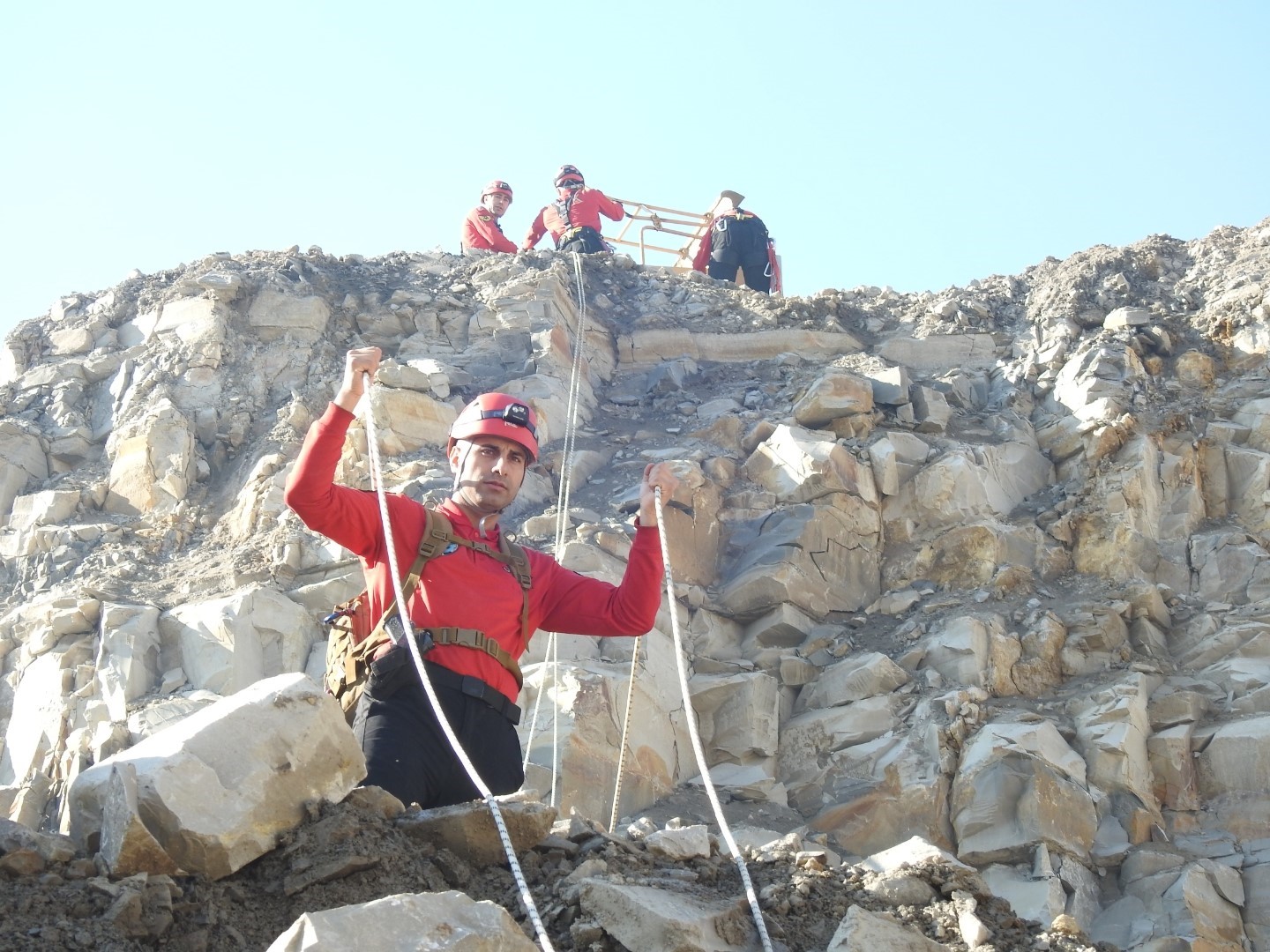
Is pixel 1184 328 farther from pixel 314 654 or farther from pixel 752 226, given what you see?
pixel 314 654

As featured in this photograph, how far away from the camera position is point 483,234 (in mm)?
16828

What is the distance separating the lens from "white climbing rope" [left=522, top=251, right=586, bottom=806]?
796 centimetres

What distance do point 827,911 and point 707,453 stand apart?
691cm

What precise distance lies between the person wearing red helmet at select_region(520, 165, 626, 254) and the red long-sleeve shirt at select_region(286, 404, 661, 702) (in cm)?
1161

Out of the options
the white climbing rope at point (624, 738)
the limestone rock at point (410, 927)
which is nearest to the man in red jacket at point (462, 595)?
the white climbing rope at point (624, 738)

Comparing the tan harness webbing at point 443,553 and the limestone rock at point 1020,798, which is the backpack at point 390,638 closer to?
the tan harness webbing at point 443,553

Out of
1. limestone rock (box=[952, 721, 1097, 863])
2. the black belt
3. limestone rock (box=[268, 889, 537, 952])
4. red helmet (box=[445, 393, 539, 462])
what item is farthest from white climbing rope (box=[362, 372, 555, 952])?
limestone rock (box=[952, 721, 1097, 863])

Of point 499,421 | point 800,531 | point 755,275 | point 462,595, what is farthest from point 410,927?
point 755,275

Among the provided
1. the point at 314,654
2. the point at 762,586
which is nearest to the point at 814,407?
the point at 762,586

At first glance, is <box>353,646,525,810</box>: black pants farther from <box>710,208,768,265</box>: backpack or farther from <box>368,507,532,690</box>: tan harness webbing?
<box>710,208,768,265</box>: backpack

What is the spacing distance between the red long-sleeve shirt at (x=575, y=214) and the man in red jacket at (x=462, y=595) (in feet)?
38.6

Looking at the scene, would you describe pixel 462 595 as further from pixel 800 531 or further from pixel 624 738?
pixel 800 531

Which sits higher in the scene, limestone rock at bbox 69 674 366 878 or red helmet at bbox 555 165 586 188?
red helmet at bbox 555 165 586 188

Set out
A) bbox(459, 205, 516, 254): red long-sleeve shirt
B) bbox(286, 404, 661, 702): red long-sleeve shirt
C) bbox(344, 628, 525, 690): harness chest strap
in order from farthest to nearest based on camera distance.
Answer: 1. bbox(459, 205, 516, 254): red long-sleeve shirt
2. bbox(344, 628, 525, 690): harness chest strap
3. bbox(286, 404, 661, 702): red long-sleeve shirt
